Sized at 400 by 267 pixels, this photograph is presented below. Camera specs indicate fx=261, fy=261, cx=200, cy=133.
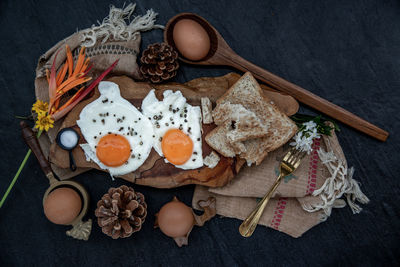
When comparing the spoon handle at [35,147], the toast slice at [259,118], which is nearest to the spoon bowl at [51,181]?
the spoon handle at [35,147]

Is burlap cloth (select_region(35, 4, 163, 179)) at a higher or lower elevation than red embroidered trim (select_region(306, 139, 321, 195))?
higher

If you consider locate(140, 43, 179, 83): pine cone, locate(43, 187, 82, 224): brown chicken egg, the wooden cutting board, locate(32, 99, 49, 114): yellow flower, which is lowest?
locate(43, 187, 82, 224): brown chicken egg

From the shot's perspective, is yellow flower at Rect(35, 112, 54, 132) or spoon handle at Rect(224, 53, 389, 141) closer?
yellow flower at Rect(35, 112, 54, 132)

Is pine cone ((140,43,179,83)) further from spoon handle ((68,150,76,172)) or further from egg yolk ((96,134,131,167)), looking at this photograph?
spoon handle ((68,150,76,172))

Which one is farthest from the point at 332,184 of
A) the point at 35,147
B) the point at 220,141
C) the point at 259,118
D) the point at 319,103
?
the point at 35,147

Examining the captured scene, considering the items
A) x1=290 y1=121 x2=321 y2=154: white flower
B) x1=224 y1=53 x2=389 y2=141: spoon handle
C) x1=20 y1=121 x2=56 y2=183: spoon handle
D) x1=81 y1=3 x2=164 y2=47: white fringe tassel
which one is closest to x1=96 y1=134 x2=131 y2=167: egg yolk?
x1=20 y1=121 x2=56 y2=183: spoon handle

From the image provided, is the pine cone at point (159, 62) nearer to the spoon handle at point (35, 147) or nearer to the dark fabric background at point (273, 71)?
the dark fabric background at point (273, 71)

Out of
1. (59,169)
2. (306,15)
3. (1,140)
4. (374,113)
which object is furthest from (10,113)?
(374,113)

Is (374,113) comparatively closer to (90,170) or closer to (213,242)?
(213,242)
